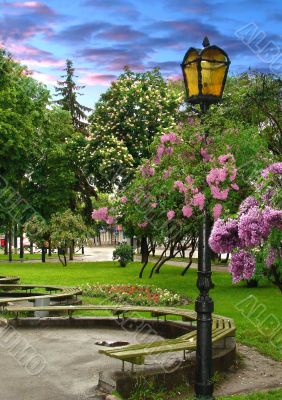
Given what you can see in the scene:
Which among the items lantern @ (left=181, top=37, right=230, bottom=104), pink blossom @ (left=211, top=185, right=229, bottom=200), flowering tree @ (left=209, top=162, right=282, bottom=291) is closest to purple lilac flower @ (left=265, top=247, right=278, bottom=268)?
flowering tree @ (left=209, top=162, right=282, bottom=291)

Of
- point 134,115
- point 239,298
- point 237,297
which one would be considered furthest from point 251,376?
point 134,115

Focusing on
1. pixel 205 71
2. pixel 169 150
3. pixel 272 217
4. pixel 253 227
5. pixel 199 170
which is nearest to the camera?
pixel 272 217

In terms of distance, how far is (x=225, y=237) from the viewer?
23.2ft

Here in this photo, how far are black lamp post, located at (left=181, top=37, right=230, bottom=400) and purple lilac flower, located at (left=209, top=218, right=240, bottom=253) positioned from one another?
274 millimetres

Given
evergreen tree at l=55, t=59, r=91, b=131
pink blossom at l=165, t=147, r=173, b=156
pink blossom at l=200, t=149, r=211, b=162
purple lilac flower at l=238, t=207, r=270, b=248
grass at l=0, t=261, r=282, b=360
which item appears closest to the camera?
purple lilac flower at l=238, t=207, r=270, b=248

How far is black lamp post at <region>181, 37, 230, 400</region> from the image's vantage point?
7195 mm

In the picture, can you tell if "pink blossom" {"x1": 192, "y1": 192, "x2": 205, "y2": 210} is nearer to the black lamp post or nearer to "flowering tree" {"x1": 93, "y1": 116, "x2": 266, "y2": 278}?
"flowering tree" {"x1": 93, "y1": 116, "x2": 266, "y2": 278}

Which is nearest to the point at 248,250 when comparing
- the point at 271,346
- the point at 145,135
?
the point at 271,346

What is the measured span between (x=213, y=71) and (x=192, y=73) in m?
0.26

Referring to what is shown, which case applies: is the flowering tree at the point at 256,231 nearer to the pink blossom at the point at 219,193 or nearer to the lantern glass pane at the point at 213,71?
the pink blossom at the point at 219,193

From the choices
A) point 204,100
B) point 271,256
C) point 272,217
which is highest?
point 204,100

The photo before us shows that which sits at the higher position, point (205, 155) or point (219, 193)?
point (205, 155)

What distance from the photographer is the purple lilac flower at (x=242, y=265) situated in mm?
7137

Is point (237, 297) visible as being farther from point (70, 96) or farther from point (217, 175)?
point (70, 96)
